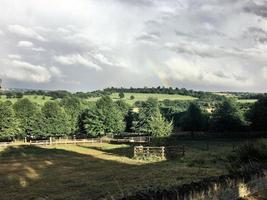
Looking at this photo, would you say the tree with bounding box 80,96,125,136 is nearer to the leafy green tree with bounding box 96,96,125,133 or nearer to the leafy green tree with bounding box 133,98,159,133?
the leafy green tree with bounding box 96,96,125,133

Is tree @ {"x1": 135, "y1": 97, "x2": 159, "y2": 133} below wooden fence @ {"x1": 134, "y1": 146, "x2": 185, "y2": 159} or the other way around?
the other way around

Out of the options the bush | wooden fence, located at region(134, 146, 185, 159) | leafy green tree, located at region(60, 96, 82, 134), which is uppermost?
leafy green tree, located at region(60, 96, 82, 134)

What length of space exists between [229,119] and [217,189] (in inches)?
4627

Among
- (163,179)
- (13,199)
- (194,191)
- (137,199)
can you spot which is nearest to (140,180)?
(163,179)

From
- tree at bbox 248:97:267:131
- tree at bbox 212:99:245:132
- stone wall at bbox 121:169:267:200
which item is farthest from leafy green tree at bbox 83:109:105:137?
stone wall at bbox 121:169:267:200

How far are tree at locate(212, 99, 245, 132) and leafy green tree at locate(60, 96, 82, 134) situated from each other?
135 ft

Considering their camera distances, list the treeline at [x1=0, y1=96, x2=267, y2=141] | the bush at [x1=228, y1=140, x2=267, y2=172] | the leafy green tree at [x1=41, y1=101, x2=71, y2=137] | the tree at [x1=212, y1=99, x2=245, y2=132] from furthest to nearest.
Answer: the tree at [x1=212, y1=99, x2=245, y2=132]
the leafy green tree at [x1=41, y1=101, x2=71, y2=137]
the treeline at [x1=0, y1=96, x2=267, y2=141]
the bush at [x1=228, y1=140, x2=267, y2=172]

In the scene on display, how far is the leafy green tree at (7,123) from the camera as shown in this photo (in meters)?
114

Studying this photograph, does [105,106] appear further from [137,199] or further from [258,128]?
[137,199]

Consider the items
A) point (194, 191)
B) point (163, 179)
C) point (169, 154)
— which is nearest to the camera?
point (194, 191)

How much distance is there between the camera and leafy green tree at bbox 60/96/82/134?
456 feet

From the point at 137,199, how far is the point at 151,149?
48358 millimetres

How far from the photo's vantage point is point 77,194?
2683 centimetres

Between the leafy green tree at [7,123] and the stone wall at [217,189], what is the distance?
98.7 meters
